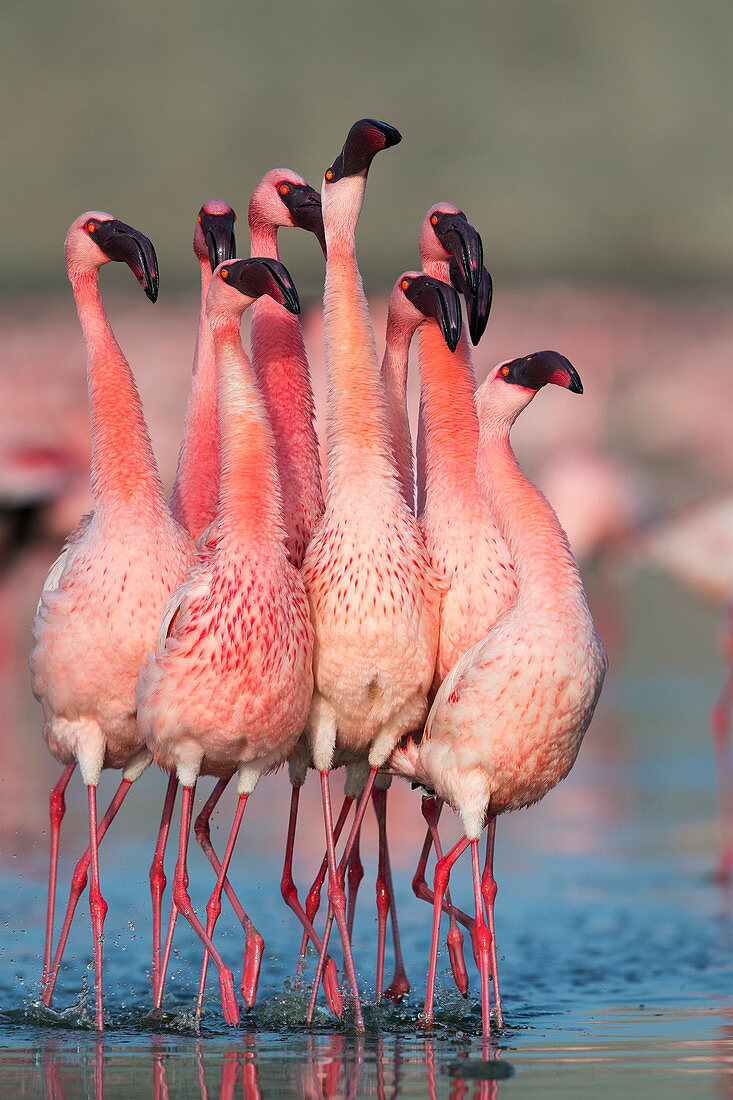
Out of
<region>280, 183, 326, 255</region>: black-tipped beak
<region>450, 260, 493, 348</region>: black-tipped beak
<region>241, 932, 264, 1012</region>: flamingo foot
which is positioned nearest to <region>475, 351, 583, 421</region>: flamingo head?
<region>450, 260, 493, 348</region>: black-tipped beak

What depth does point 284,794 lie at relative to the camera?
34.0 feet

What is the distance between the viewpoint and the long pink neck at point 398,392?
5.95m

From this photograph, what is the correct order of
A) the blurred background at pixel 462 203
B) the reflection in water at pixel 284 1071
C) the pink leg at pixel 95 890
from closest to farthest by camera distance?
1. the reflection in water at pixel 284 1071
2. the pink leg at pixel 95 890
3. the blurred background at pixel 462 203

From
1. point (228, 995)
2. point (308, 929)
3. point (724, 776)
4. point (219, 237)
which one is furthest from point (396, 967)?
point (724, 776)

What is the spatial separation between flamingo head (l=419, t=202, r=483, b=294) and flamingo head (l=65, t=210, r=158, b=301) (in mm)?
988

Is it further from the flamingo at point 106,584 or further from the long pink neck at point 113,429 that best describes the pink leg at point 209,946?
the long pink neck at point 113,429

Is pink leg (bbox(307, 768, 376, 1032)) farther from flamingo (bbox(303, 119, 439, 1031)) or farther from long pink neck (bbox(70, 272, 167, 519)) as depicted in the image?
long pink neck (bbox(70, 272, 167, 519))

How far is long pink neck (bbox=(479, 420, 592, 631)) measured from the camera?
5145 millimetres

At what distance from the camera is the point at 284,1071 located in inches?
176

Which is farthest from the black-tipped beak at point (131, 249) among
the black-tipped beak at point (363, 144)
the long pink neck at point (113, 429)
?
the black-tipped beak at point (363, 144)

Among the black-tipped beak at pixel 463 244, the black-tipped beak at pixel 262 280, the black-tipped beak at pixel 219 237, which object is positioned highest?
the black-tipped beak at pixel 219 237

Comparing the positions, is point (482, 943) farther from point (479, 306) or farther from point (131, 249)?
point (131, 249)

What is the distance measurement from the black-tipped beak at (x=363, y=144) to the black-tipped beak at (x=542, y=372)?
813 mm

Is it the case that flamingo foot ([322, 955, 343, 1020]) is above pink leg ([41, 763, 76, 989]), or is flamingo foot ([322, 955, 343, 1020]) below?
below
